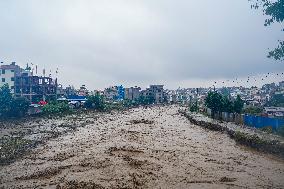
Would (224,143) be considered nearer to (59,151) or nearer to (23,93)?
(59,151)

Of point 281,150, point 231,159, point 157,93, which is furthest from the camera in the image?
point 157,93

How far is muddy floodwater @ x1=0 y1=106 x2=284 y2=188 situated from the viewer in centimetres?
1603

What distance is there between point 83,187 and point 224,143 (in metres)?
18.2

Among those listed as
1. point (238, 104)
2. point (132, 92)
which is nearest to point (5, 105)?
point (238, 104)

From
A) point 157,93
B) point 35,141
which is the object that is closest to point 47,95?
point 35,141

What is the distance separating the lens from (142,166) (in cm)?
1930

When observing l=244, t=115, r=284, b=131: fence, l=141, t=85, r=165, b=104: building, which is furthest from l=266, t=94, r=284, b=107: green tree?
l=141, t=85, r=165, b=104: building

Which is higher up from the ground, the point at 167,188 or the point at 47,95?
the point at 47,95

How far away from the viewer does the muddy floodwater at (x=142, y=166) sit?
A: 631 inches

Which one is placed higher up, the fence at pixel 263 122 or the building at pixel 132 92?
the building at pixel 132 92

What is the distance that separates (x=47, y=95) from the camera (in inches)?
3027

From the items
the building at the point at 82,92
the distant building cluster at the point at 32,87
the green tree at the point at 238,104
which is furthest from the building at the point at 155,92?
the green tree at the point at 238,104

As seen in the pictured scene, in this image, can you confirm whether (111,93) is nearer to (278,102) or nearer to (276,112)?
(278,102)

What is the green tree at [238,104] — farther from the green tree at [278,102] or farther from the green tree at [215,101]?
the green tree at [278,102]
